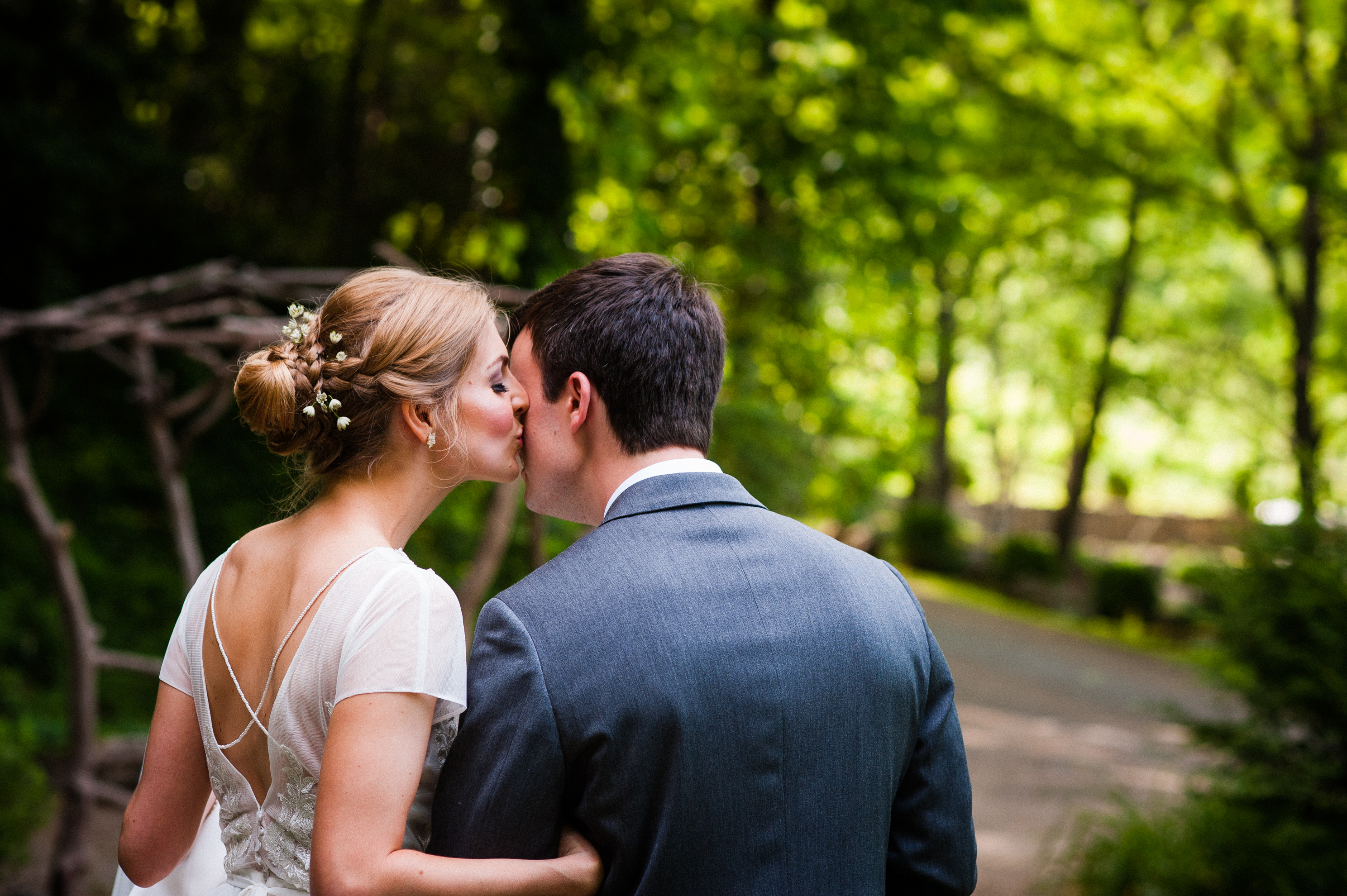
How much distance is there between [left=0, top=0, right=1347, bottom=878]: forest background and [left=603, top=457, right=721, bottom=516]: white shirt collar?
3.35 meters

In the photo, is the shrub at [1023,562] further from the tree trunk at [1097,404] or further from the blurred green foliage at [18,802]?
the blurred green foliage at [18,802]

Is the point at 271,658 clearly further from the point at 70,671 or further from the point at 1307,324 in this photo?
the point at 1307,324

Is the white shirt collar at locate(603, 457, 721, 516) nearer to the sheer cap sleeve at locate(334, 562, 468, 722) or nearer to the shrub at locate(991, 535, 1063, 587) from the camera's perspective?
the sheer cap sleeve at locate(334, 562, 468, 722)

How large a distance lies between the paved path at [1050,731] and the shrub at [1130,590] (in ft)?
5.37

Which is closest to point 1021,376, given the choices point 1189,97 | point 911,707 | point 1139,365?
point 1139,365

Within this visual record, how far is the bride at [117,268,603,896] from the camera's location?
1.61 meters

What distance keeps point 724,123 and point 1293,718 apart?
5.00 metres

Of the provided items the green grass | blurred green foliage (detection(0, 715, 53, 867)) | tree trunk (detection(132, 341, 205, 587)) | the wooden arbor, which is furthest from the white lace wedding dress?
the green grass

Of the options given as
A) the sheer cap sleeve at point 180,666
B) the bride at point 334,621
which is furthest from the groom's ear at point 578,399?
the sheer cap sleeve at point 180,666

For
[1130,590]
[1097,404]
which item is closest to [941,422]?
[1097,404]

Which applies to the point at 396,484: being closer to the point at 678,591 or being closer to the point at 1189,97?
the point at 678,591

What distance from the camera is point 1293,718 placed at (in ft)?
18.5

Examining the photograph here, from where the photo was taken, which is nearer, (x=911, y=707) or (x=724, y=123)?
(x=911, y=707)

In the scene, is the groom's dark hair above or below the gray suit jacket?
above
